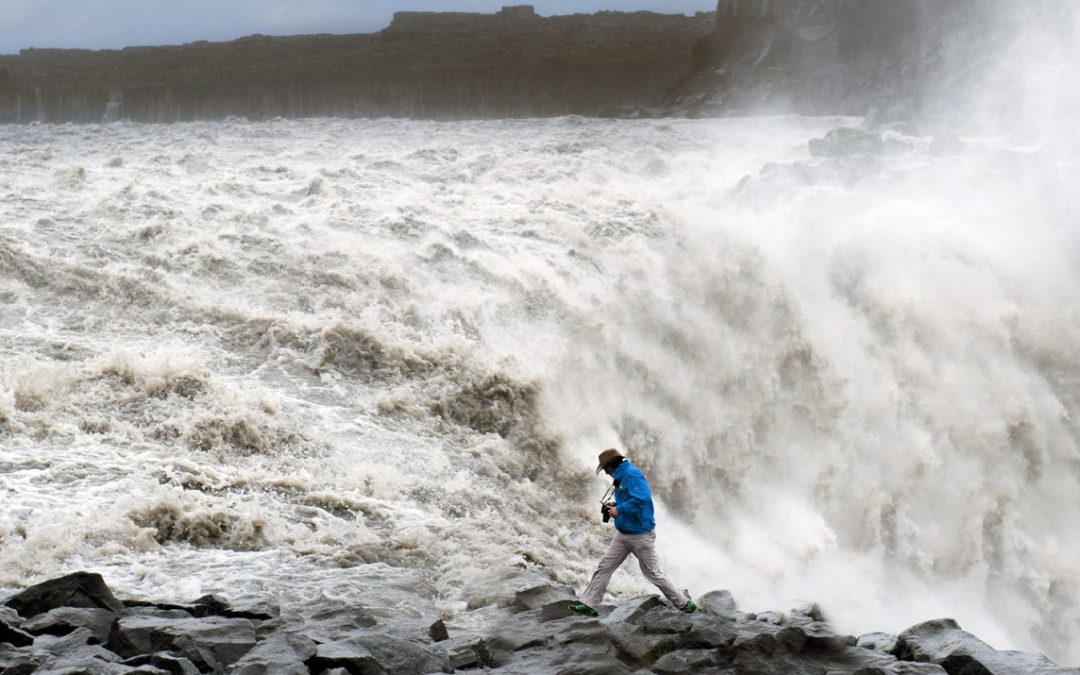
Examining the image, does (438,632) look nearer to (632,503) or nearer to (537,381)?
(632,503)

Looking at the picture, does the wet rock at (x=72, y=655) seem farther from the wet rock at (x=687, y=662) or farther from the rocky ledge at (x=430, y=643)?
the wet rock at (x=687, y=662)

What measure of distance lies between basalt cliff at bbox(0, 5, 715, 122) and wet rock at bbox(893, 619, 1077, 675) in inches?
1421

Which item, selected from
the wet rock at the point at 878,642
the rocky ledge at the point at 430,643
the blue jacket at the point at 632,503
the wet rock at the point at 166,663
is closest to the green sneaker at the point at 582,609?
the rocky ledge at the point at 430,643

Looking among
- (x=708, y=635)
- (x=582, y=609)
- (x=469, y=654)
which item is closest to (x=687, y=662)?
(x=708, y=635)

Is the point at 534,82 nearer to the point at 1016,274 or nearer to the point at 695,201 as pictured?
the point at 695,201

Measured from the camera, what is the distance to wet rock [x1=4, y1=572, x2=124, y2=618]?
7992 mm

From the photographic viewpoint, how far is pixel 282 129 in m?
34.3

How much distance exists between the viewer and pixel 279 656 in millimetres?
7320

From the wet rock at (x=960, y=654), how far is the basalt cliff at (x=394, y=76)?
3609 centimetres

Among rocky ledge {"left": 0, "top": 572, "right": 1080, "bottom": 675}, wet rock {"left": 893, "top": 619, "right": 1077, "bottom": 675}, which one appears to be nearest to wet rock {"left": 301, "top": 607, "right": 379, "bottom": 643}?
rocky ledge {"left": 0, "top": 572, "right": 1080, "bottom": 675}

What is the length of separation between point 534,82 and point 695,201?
24.3 meters

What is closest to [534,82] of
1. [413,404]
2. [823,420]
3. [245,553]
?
[823,420]

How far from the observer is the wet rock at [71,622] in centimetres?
763

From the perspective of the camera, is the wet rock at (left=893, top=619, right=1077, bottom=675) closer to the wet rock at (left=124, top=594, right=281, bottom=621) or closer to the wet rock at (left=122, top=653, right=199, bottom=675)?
the wet rock at (left=124, top=594, right=281, bottom=621)
